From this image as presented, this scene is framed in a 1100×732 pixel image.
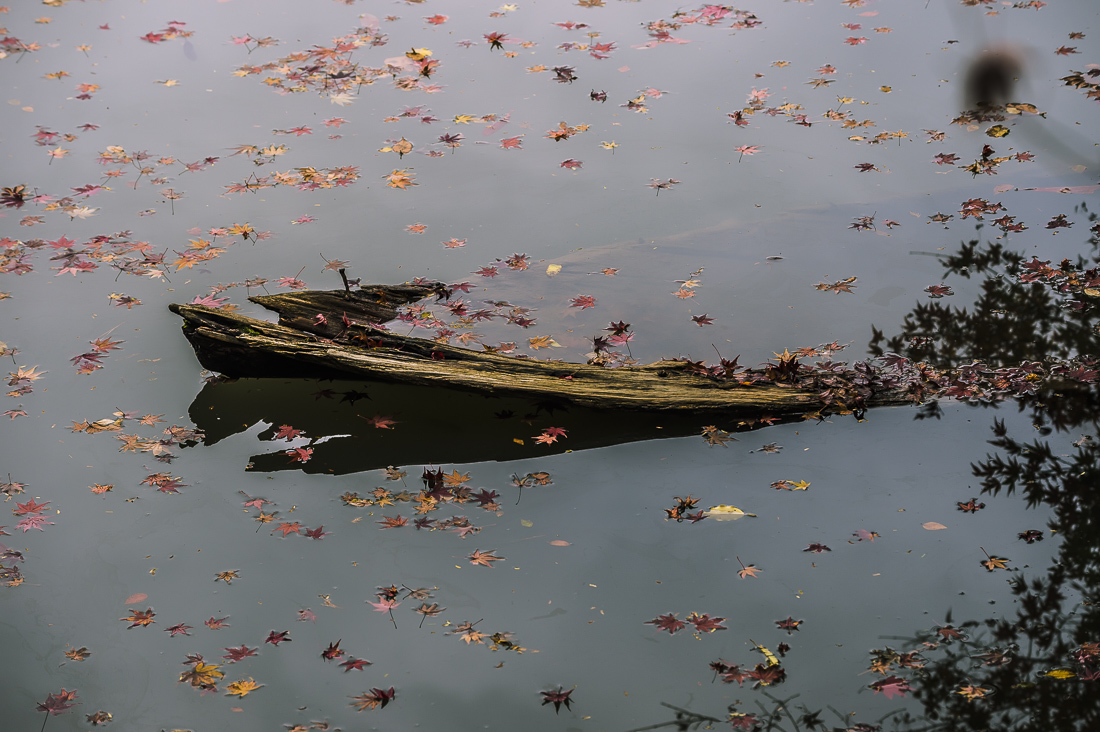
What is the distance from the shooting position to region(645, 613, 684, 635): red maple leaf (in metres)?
3.61

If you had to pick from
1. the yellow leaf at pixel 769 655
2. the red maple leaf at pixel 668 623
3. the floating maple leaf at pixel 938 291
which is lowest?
the red maple leaf at pixel 668 623

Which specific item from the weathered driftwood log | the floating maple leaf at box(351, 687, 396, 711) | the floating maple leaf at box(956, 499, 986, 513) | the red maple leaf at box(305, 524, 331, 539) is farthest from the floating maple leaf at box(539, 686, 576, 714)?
the floating maple leaf at box(956, 499, 986, 513)

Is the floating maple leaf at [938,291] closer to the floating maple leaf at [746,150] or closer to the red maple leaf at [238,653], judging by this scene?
the floating maple leaf at [746,150]

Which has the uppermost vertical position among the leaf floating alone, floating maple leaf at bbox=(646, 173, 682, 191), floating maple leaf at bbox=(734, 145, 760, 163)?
floating maple leaf at bbox=(734, 145, 760, 163)

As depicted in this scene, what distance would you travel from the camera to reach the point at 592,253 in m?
6.44

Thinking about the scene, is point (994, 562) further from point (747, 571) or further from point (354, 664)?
point (354, 664)

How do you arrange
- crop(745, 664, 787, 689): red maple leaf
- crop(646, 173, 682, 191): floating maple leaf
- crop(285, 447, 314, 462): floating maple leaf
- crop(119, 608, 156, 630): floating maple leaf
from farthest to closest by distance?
crop(646, 173, 682, 191): floating maple leaf
crop(285, 447, 314, 462): floating maple leaf
crop(119, 608, 156, 630): floating maple leaf
crop(745, 664, 787, 689): red maple leaf

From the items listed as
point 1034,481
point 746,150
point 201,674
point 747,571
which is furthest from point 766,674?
point 746,150

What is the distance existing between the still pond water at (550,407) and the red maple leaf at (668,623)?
3 centimetres

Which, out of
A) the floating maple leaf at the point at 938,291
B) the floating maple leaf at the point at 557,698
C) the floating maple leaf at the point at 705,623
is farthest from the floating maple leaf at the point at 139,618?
the floating maple leaf at the point at 938,291

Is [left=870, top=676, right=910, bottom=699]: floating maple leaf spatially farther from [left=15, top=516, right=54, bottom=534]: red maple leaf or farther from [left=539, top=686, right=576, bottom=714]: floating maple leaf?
[left=15, top=516, right=54, bottom=534]: red maple leaf

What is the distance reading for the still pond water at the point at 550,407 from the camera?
136 inches

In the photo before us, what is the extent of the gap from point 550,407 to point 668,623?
1.76m

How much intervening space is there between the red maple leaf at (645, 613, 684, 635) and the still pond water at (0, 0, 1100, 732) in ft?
0.08
